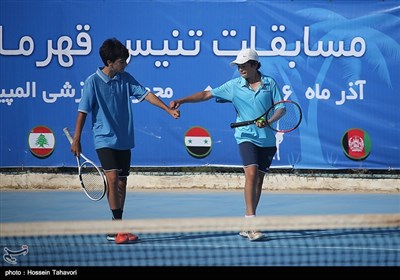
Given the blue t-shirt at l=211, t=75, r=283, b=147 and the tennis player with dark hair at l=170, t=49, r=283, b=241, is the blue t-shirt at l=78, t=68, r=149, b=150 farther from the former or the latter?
the blue t-shirt at l=211, t=75, r=283, b=147

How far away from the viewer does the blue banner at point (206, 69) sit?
1142 cm

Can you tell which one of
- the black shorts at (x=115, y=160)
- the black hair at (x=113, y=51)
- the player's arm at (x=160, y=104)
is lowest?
the black shorts at (x=115, y=160)

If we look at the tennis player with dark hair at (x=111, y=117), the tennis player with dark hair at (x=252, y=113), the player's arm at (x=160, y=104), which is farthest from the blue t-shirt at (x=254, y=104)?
the tennis player with dark hair at (x=111, y=117)

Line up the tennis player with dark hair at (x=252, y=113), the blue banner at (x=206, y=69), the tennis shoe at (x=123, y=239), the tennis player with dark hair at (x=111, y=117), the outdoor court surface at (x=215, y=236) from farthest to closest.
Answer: the blue banner at (x=206, y=69)
the tennis player with dark hair at (x=252, y=113)
the tennis player with dark hair at (x=111, y=117)
the tennis shoe at (x=123, y=239)
the outdoor court surface at (x=215, y=236)

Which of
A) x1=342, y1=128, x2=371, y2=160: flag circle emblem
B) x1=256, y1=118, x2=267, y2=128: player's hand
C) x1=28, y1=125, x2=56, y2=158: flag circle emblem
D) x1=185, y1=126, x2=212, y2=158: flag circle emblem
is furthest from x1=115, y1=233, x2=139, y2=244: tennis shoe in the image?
x1=342, y1=128, x2=371, y2=160: flag circle emblem

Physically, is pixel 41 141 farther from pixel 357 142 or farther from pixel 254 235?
pixel 254 235

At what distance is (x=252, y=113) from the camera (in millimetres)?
8680

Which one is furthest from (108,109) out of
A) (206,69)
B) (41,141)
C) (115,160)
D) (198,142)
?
(41,141)

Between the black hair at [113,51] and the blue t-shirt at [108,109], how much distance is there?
174 mm

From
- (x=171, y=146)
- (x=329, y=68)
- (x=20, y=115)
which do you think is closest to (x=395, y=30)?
(x=329, y=68)

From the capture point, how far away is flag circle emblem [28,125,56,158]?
11742 millimetres

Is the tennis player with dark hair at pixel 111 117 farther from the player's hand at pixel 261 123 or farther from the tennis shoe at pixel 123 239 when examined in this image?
the player's hand at pixel 261 123

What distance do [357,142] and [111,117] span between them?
402 cm

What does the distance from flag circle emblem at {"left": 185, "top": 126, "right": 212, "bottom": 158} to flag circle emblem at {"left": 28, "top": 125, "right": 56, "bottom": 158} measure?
1628 mm
